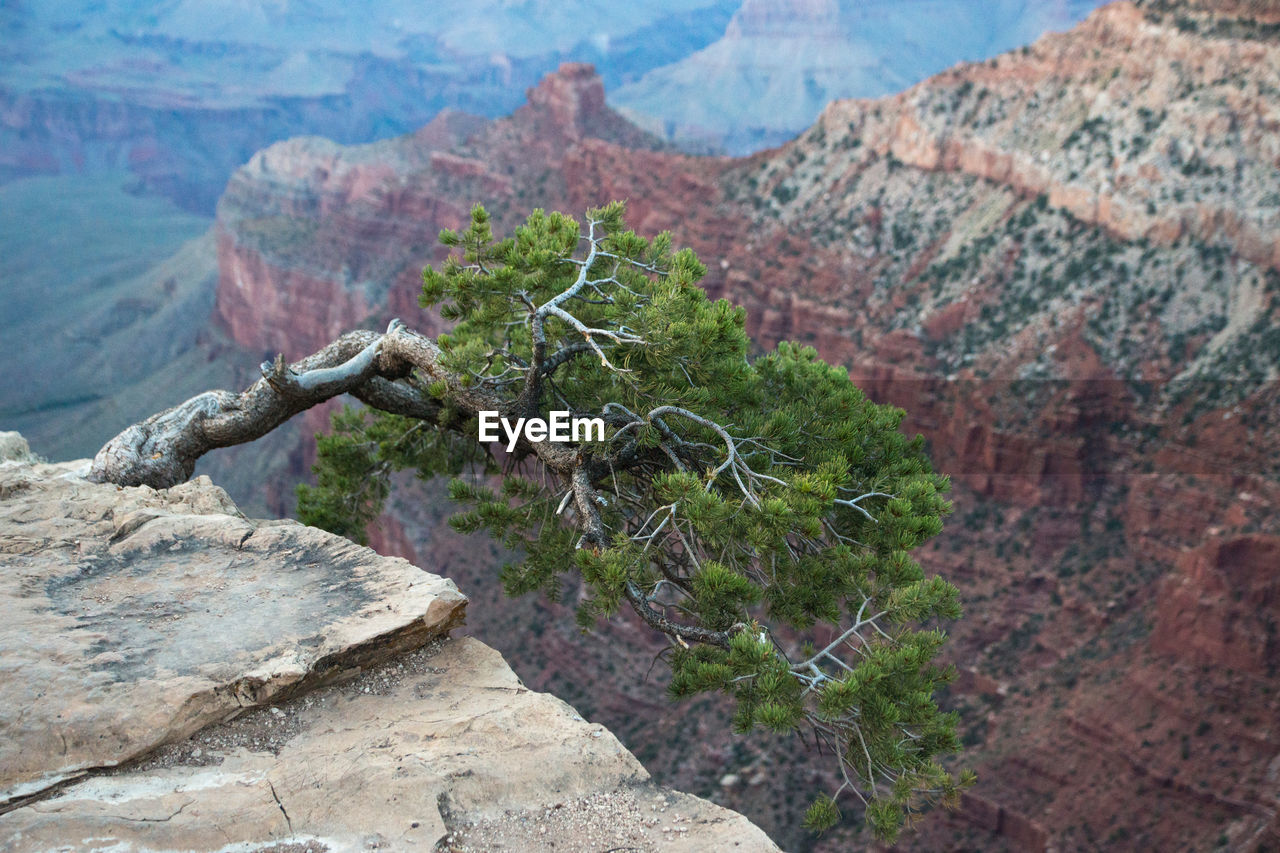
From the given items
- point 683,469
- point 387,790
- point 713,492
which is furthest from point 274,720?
point 683,469

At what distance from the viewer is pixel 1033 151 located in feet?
144

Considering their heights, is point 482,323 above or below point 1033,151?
below

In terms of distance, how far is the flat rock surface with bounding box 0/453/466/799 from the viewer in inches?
262

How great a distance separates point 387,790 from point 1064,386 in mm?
34555

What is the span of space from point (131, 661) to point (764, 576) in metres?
5.51

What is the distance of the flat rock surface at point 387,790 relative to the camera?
611 cm

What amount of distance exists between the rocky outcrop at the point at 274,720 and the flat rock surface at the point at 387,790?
0.5 inches

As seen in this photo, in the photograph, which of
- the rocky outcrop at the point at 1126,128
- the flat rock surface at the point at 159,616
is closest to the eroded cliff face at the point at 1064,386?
the rocky outcrop at the point at 1126,128

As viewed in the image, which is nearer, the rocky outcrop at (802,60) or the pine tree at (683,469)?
the pine tree at (683,469)

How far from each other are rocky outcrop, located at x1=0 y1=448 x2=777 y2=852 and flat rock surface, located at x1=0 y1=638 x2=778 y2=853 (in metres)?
0.01

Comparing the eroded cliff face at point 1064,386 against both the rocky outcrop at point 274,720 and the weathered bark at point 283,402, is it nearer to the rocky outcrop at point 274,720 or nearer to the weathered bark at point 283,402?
the weathered bark at point 283,402

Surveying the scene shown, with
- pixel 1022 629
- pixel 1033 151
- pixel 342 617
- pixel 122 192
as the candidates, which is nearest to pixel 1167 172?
pixel 1033 151

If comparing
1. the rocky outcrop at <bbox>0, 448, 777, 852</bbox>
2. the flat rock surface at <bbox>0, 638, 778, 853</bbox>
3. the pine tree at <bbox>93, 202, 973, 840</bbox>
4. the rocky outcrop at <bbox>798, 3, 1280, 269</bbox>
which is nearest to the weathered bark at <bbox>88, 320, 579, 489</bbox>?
the pine tree at <bbox>93, 202, 973, 840</bbox>

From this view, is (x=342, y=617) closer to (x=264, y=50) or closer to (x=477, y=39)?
(x=264, y=50)
